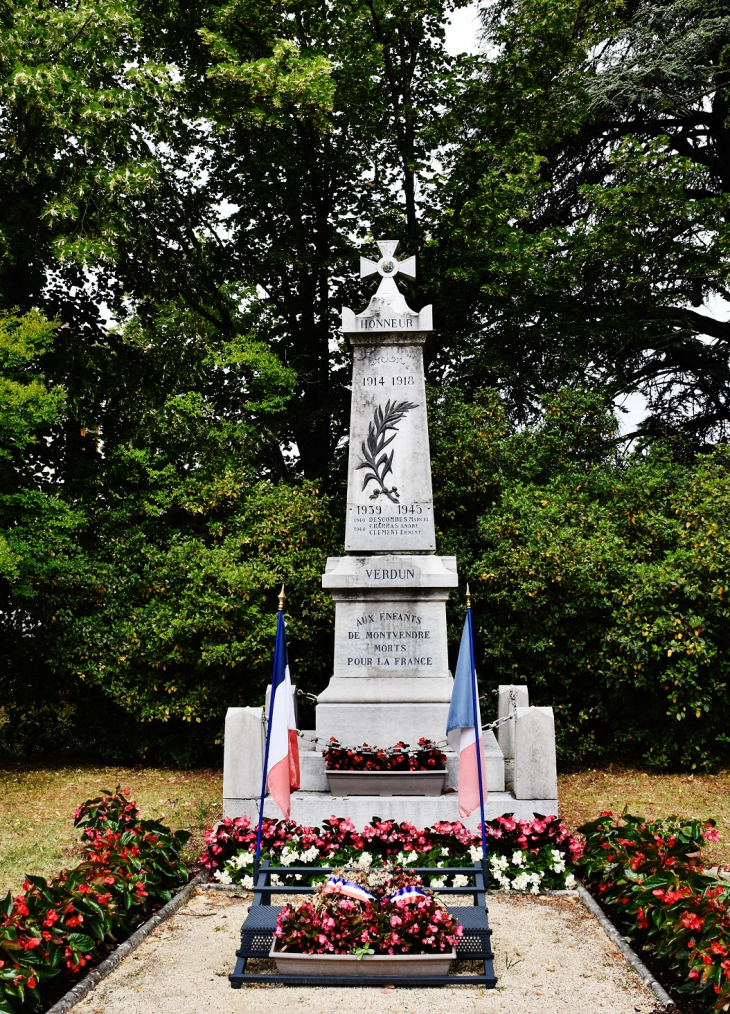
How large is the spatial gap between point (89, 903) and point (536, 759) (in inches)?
150

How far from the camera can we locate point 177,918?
20.3 feet

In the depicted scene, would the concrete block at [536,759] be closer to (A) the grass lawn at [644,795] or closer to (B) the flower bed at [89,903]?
(A) the grass lawn at [644,795]

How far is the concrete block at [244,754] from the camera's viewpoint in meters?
7.68

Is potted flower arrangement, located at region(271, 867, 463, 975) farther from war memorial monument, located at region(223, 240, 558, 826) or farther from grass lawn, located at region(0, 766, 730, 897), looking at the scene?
grass lawn, located at region(0, 766, 730, 897)

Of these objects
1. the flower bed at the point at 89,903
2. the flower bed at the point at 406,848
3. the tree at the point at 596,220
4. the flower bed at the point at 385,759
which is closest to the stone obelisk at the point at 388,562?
the flower bed at the point at 385,759

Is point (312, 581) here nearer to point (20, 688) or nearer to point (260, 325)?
point (20, 688)

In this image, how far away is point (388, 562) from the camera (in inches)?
352

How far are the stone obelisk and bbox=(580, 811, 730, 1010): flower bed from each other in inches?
86.1

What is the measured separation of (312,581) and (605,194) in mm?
7948

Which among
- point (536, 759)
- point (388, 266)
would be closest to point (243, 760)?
point (536, 759)

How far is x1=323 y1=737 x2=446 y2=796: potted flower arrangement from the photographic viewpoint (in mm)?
7656

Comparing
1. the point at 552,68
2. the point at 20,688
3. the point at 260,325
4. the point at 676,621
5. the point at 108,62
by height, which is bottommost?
the point at 20,688

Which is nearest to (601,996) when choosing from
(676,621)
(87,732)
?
(676,621)

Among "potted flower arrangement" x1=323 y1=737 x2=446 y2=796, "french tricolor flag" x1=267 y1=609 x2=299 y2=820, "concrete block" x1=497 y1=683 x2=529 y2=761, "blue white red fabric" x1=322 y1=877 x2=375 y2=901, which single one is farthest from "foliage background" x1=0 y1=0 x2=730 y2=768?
"blue white red fabric" x1=322 y1=877 x2=375 y2=901
